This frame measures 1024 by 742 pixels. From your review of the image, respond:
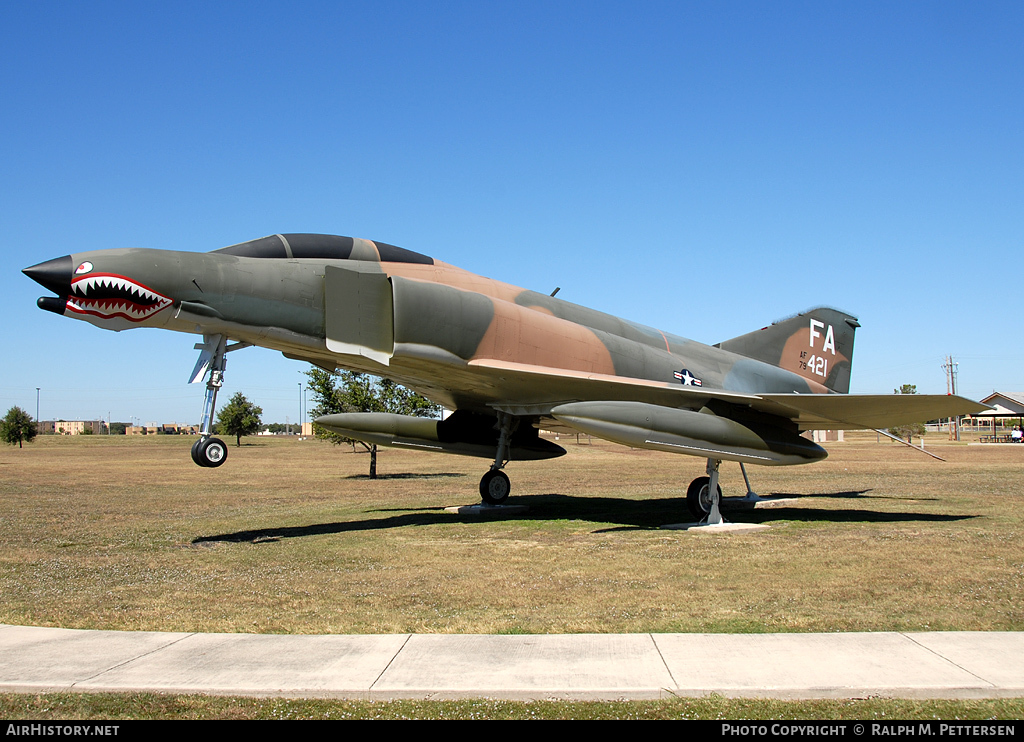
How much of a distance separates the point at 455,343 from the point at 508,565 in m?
4.07

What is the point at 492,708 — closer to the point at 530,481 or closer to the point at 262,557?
the point at 262,557

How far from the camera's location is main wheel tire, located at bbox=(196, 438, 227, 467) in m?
9.83

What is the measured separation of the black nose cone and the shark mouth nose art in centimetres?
10

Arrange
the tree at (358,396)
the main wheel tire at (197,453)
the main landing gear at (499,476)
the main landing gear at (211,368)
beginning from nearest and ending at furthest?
the main wheel tire at (197,453), the main landing gear at (211,368), the main landing gear at (499,476), the tree at (358,396)

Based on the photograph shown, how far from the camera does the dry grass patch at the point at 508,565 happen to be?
644 centimetres

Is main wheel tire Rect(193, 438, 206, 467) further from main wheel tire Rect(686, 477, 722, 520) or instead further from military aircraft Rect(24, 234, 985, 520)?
main wheel tire Rect(686, 477, 722, 520)

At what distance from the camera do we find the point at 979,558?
8.99 meters

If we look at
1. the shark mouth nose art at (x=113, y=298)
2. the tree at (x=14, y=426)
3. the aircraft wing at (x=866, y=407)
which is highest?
the shark mouth nose art at (x=113, y=298)

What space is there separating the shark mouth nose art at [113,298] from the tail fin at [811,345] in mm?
12435

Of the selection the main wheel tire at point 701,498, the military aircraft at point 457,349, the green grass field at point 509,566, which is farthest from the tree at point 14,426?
the main wheel tire at point 701,498

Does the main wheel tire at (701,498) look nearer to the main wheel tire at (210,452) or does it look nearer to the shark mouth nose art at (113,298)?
the main wheel tire at (210,452)

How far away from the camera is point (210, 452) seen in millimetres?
9906
